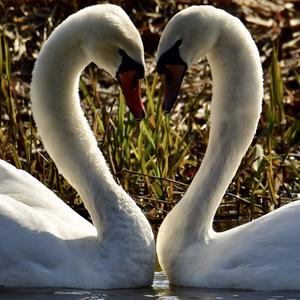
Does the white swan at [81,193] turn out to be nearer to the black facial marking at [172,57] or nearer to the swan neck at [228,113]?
the black facial marking at [172,57]

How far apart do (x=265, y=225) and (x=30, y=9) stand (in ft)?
19.5

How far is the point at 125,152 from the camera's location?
10.1 metres

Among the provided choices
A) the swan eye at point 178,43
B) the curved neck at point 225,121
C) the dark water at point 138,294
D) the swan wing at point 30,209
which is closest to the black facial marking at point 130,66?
the swan eye at point 178,43

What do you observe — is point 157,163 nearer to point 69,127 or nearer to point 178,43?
point 69,127

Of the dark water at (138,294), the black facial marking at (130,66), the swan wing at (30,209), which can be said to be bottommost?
the dark water at (138,294)

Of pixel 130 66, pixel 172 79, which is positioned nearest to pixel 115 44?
pixel 130 66

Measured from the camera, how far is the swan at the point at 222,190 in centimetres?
791

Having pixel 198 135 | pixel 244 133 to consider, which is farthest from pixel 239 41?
pixel 198 135

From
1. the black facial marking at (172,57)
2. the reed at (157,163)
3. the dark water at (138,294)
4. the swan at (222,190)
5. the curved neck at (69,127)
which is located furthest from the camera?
the reed at (157,163)

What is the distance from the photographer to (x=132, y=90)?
820 centimetres

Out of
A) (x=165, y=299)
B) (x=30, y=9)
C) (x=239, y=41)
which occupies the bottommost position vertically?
(x=165, y=299)

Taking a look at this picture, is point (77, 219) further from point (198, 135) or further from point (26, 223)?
point (198, 135)

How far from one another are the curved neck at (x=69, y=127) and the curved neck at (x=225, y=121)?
441 millimetres

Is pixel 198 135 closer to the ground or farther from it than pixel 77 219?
farther from it
